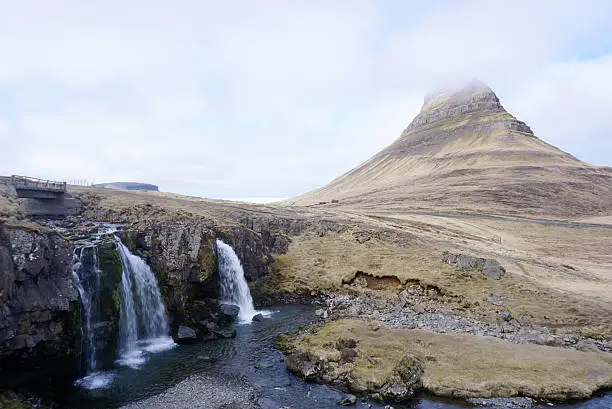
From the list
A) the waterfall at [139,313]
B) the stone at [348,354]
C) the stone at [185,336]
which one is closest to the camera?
the stone at [348,354]

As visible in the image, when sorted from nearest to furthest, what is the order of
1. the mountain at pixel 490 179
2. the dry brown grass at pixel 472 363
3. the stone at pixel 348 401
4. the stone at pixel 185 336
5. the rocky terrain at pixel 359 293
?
the stone at pixel 348 401 < the dry brown grass at pixel 472 363 < the rocky terrain at pixel 359 293 < the stone at pixel 185 336 < the mountain at pixel 490 179

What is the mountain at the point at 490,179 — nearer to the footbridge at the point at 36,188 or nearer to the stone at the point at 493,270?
the stone at the point at 493,270

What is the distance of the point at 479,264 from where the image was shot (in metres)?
47.1

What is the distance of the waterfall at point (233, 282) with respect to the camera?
43062mm

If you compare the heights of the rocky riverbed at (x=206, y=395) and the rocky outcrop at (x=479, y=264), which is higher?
the rocky outcrop at (x=479, y=264)

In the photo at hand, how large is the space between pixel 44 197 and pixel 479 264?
167 feet

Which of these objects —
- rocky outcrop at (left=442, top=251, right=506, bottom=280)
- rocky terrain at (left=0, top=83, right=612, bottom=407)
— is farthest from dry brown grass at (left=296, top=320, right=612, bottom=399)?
rocky outcrop at (left=442, top=251, right=506, bottom=280)

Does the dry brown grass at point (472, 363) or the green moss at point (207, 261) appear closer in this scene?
the dry brown grass at point (472, 363)

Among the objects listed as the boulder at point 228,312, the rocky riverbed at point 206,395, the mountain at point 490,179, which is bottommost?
the rocky riverbed at point 206,395

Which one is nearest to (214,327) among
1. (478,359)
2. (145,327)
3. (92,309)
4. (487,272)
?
(145,327)

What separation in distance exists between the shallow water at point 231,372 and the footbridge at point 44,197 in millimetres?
25798

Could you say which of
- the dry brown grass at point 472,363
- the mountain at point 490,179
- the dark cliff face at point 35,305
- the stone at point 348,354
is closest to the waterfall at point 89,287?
the dark cliff face at point 35,305

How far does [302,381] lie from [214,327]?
38.9ft

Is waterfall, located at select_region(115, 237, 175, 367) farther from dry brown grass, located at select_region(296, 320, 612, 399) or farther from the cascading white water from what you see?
dry brown grass, located at select_region(296, 320, 612, 399)
